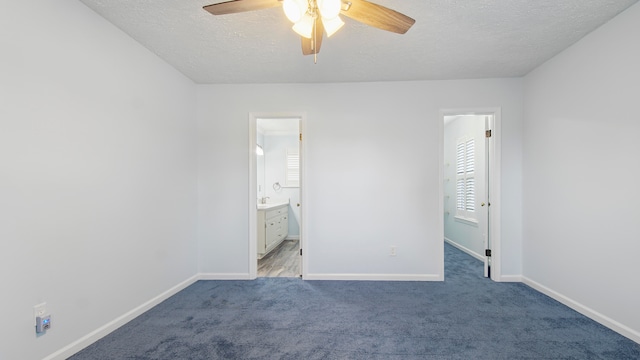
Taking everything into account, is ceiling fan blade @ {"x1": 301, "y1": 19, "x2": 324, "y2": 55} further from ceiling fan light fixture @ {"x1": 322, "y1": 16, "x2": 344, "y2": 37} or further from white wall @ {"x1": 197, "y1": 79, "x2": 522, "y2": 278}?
white wall @ {"x1": 197, "y1": 79, "x2": 522, "y2": 278}

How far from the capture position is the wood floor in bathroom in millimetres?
3545

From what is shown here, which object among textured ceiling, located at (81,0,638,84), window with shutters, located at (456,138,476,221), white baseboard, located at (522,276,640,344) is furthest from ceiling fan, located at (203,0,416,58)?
window with shutters, located at (456,138,476,221)

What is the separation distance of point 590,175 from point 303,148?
2812 millimetres

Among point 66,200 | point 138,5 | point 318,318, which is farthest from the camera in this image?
point 318,318

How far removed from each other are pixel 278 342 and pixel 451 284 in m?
2.19

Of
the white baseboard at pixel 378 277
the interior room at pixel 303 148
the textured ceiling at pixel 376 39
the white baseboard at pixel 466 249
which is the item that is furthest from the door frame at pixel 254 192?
the white baseboard at pixel 466 249

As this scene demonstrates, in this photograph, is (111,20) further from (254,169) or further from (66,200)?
(254,169)

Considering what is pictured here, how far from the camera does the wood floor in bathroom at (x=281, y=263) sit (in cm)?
354

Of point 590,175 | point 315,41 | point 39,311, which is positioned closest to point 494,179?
point 590,175

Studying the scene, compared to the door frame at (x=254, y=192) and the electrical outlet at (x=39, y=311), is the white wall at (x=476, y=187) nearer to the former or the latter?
the door frame at (x=254, y=192)

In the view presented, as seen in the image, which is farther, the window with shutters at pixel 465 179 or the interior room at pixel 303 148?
the window with shutters at pixel 465 179

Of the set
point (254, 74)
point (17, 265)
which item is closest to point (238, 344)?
point (17, 265)

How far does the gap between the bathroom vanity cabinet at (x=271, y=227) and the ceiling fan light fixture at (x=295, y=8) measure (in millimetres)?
3153

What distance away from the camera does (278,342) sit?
1.98m
